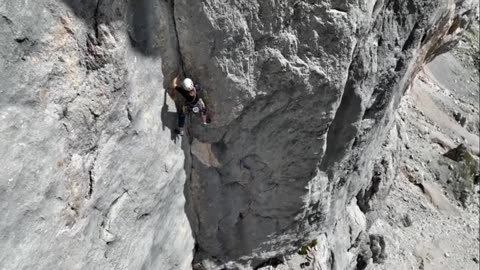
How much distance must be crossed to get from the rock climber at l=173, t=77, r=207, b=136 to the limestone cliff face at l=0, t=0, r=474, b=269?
226 millimetres

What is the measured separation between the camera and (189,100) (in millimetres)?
10180

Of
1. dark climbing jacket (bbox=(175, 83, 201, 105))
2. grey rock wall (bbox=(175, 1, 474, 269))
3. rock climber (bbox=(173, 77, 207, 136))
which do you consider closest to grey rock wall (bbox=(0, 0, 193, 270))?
rock climber (bbox=(173, 77, 207, 136))

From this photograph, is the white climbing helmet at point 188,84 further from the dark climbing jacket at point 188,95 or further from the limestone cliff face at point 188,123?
the limestone cliff face at point 188,123

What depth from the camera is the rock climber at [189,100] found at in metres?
9.89

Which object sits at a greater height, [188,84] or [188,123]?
[188,84]

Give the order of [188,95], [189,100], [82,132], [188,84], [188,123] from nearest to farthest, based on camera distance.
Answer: [82,132]
[188,84]
[188,95]
[189,100]
[188,123]

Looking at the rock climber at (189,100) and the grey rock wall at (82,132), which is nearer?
the grey rock wall at (82,132)

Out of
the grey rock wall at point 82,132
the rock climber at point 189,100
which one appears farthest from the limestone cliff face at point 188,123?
the rock climber at point 189,100

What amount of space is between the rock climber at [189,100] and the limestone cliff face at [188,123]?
226mm

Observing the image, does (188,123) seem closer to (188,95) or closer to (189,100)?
(189,100)

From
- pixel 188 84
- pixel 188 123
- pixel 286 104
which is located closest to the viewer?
pixel 188 84

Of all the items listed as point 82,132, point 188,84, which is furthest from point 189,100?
point 82,132

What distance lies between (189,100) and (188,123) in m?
1.12

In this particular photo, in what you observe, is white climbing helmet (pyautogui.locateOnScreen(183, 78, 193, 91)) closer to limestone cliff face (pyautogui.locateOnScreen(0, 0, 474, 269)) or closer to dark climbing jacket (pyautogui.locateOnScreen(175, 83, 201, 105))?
dark climbing jacket (pyautogui.locateOnScreen(175, 83, 201, 105))
